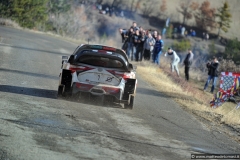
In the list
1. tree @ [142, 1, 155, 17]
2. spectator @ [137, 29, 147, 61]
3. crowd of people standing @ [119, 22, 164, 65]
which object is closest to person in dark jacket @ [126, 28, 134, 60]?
crowd of people standing @ [119, 22, 164, 65]

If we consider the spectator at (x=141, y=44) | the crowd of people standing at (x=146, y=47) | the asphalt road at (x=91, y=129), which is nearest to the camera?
the asphalt road at (x=91, y=129)

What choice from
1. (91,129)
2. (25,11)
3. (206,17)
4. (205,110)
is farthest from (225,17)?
(91,129)

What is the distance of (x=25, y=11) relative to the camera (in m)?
→ 60.2

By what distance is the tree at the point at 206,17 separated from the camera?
7894cm

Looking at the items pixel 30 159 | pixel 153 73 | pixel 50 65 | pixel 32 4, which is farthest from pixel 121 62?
pixel 32 4

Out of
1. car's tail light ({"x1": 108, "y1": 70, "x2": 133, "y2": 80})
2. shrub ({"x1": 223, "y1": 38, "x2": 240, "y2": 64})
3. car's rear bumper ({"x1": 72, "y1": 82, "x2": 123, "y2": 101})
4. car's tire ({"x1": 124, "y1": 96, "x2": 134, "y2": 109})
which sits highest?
car's tail light ({"x1": 108, "y1": 70, "x2": 133, "y2": 80})

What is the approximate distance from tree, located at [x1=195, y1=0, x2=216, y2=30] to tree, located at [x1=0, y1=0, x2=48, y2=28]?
25.3 m

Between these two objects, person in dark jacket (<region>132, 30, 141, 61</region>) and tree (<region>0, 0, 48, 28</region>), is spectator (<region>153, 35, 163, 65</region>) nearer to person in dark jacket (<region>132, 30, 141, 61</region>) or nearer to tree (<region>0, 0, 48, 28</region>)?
person in dark jacket (<region>132, 30, 141, 61</region>)

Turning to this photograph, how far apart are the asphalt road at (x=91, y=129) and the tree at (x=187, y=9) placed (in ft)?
225

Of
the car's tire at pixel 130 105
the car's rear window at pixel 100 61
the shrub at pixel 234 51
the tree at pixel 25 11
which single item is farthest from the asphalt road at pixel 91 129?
the tree at pixel 25 11

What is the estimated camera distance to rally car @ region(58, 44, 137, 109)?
1451 cm

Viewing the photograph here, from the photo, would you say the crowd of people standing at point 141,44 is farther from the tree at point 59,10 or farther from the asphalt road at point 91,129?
the tree at point 59,10

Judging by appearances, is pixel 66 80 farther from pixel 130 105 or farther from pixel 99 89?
pixel 130 105

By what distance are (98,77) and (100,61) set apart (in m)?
0.67
